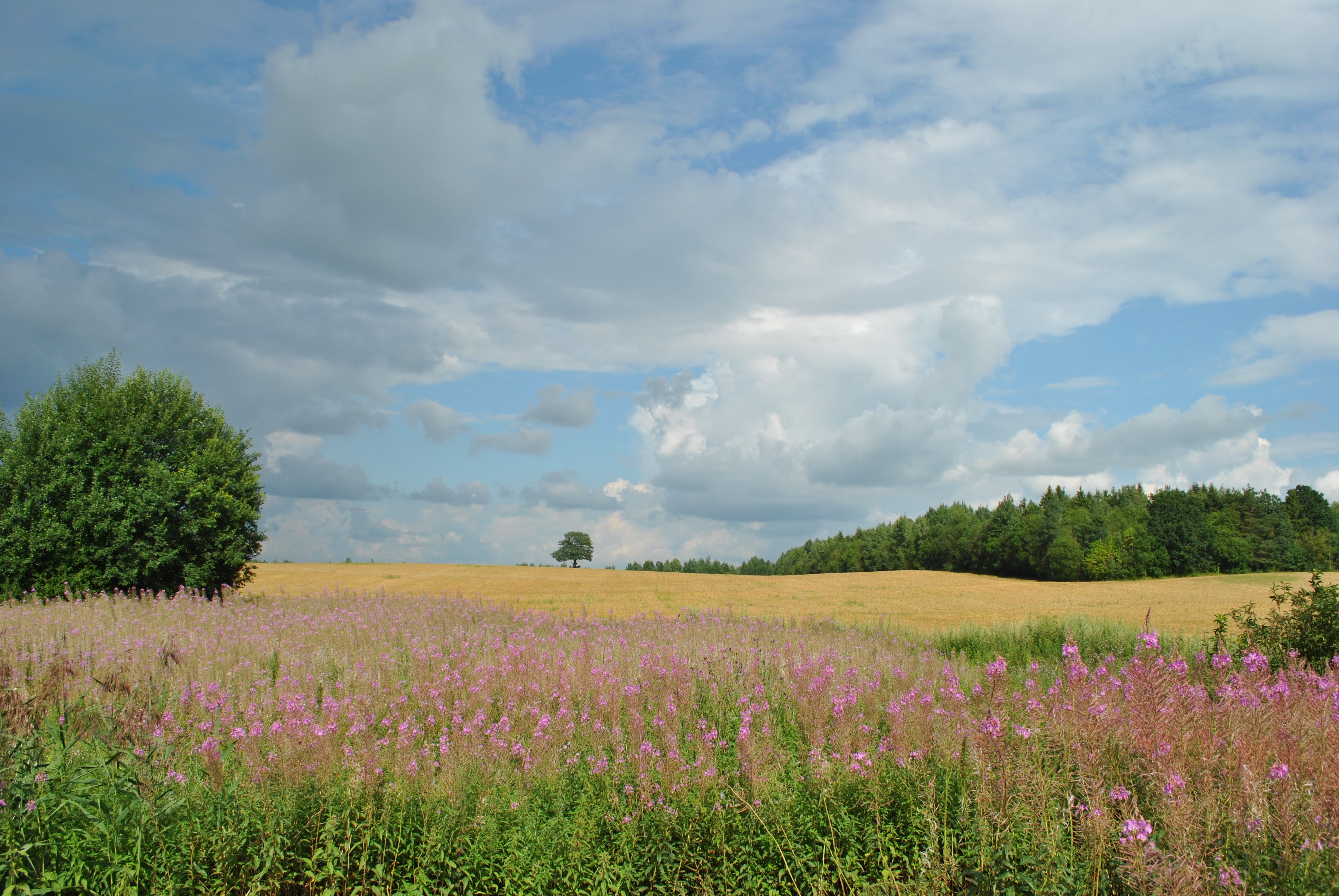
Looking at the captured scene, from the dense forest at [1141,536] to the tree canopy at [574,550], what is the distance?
783cm

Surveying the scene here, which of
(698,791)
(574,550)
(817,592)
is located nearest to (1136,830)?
(698,791)

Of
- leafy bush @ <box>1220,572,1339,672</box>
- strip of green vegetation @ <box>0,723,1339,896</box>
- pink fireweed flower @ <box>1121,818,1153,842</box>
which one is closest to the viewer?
pink fireweed flower @ <box>1121,818,1153,842</box>

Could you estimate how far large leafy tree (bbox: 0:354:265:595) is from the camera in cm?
2102

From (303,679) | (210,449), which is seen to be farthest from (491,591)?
(303,679)

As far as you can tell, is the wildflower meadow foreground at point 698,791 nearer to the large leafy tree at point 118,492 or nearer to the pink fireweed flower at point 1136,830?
the pink fireweed flower at point 1136,830

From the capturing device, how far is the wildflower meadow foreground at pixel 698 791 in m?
3.80

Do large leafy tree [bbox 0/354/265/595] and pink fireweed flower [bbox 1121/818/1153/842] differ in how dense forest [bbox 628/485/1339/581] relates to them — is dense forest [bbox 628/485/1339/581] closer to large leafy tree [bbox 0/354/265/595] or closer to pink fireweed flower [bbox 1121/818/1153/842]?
large leafy tree [bbox 0/354/265/595]

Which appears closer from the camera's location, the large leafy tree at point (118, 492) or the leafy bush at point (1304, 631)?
the leafy bush at point (1304, 631)

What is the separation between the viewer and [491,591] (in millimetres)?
34625

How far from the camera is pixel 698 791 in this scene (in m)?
4.86

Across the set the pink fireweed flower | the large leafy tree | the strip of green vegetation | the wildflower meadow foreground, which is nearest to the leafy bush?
the wildflower meadow foreground

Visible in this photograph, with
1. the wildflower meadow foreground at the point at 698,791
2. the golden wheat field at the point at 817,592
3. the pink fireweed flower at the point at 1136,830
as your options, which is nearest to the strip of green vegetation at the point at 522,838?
the wildflower meadow foreground at the point at 698,791

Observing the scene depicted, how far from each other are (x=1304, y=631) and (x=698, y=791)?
393 inches

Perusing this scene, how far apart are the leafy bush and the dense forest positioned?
2210 inches
